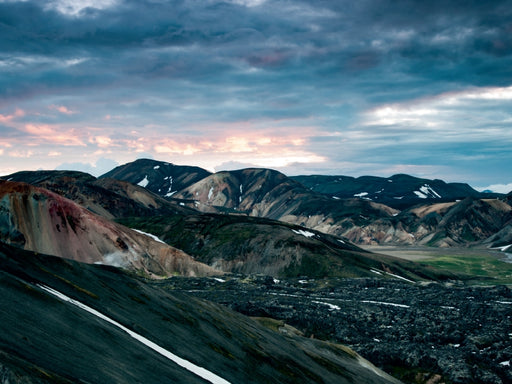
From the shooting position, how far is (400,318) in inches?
3925

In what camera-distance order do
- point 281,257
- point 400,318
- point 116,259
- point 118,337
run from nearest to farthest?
point 118,337 < point 400,318 < point 116,259 < point 281,257

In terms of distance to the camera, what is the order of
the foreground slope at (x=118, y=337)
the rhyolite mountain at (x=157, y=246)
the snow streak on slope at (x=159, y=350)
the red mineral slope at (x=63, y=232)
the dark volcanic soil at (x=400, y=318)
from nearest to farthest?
the foreground slope at (x=118, y=337), the snow streak on slope at (x=159, y=350), the dark volcanic soil at (x=400, y=318), the red mineral slope at (x=63, y=232), the rhyolite mountain at (x=157, y=246)

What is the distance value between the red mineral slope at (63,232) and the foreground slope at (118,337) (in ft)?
245

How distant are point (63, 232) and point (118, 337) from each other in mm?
103860

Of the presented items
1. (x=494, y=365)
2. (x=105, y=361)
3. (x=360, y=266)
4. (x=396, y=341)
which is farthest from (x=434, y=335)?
(x=360, y=266)

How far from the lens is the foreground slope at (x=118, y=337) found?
17.8m

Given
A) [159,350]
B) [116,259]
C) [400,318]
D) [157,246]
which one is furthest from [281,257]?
[159,350]

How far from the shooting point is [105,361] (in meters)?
20.4

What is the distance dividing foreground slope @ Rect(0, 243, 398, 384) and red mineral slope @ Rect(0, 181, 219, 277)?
74699mm

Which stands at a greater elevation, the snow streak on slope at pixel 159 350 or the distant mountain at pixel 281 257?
the snow streak on slope at pixel 159 350

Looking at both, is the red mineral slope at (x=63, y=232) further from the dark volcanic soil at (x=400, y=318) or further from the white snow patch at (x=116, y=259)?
the dark volcanic soil at (x=400, y=318)

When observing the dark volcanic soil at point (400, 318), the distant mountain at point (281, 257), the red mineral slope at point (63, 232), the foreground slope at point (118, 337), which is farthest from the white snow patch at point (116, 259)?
the foreground slope at point (118, 337)

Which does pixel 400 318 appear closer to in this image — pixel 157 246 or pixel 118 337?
pixel 157 246

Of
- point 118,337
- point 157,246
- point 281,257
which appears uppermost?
point 118,337
